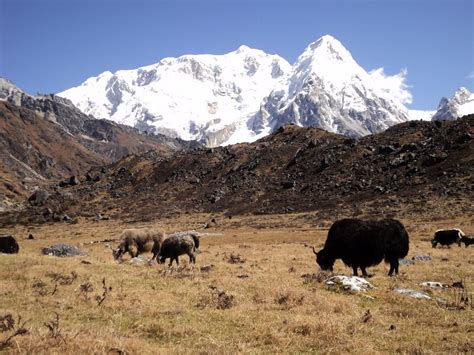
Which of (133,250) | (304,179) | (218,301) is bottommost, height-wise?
(218,301)

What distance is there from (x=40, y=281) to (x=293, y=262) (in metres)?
15.3

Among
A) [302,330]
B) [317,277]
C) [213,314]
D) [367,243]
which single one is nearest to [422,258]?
[367,243]

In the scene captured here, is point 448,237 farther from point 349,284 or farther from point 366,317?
point 366,317

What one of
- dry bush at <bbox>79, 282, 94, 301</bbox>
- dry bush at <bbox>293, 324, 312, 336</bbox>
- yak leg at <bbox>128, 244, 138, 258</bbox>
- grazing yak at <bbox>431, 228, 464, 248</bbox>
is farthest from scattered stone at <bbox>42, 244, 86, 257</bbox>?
grazing yak at <bbox>431, 228, 464, 248</bbox>

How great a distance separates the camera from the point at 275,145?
457 feet

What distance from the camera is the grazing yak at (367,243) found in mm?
21094

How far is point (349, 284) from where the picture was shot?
16.6 m

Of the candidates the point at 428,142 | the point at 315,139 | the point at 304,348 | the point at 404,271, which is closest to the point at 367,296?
the point at 304,348

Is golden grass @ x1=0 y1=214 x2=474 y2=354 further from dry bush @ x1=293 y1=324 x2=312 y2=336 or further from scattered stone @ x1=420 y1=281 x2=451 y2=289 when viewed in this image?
scattered stone @ x1=420 y1=281 x2=451 y2=289

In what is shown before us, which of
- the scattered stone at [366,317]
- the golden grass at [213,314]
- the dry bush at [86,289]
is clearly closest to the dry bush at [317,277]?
the golden grass at [213,314]

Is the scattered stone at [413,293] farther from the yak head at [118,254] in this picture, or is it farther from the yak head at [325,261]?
the yak head at [118,254]

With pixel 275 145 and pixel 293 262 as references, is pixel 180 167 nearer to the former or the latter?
pixel 275 145

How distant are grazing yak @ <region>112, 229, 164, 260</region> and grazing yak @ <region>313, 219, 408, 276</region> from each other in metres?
13.7

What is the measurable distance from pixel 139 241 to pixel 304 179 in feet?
269
